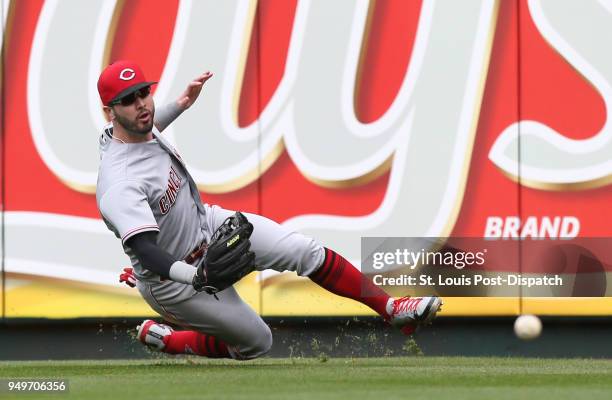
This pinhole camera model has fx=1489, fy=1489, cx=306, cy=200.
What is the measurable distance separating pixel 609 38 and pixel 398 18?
4.77 ft

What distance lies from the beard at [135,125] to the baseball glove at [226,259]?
0.65m

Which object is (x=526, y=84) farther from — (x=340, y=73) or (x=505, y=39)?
(x=340, y=73)

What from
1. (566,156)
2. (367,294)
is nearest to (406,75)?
(566,156)

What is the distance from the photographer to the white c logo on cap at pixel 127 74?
23.2 feet

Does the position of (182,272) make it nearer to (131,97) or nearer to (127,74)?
(131,97)

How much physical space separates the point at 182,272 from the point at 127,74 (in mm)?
1057

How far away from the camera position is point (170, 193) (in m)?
7.21

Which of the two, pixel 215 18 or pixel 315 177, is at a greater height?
pixel 215 18

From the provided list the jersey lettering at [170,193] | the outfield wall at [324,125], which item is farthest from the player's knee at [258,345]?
the outfield wall at [324,125]

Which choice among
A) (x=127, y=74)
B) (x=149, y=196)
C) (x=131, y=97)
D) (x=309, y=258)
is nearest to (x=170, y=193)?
(x=149, y=196)

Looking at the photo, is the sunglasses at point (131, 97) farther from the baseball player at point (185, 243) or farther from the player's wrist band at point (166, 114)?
the player's wrist band at point (166, 114)

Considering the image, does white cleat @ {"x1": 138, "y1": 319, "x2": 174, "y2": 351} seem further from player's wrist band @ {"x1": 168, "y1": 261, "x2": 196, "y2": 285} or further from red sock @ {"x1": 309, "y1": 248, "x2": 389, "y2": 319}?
player's wrist band @ {"x1": 168, "y1": 261, "x2": 196, "y2": 285}

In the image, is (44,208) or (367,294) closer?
(367,294)

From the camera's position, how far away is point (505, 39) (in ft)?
33.6
